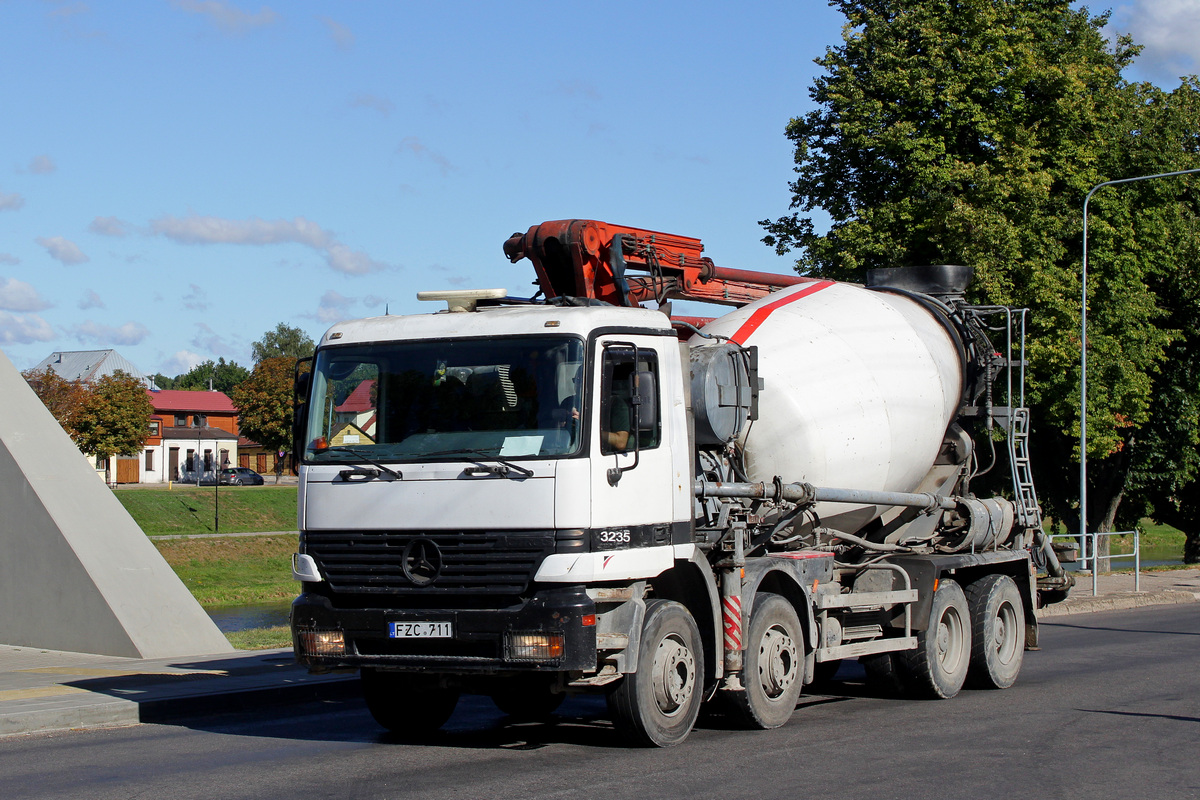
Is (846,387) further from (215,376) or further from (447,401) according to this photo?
(215,376)

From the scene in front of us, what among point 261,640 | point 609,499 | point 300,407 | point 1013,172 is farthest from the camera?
point 1013,172

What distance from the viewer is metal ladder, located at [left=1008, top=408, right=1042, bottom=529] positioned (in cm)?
1395

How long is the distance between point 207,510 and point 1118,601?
41.3 m

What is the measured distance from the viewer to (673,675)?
850cm

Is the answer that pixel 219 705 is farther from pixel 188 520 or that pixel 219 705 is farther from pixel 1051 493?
pixel 188 520

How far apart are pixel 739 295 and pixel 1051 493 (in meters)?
25.9

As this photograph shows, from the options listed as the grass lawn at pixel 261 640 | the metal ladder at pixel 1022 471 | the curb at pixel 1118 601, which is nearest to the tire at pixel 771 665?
the metal ladder at pixel 1022 471

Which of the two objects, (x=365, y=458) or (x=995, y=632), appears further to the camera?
(x=995, y=632)

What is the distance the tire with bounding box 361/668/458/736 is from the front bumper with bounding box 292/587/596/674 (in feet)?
2.85

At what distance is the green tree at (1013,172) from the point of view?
87.4 feet

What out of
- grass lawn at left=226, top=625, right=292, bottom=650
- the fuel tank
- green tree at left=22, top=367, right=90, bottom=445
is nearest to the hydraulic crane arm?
the fuel tank

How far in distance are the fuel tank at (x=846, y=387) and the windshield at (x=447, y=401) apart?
190 centimetres

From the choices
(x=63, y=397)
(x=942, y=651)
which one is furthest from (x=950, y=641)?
(x=63, y=397)

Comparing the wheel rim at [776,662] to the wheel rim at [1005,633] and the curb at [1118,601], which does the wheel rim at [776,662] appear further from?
the curb at [1118,601]
